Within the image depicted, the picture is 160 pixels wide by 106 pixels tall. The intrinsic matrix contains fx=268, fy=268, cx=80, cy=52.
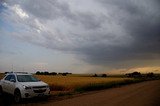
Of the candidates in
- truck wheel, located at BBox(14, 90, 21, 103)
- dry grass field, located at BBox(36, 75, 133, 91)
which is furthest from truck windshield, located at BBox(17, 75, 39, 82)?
dry grass field, located at BBox(36, 75, 133, 91)

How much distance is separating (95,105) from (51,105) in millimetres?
2433

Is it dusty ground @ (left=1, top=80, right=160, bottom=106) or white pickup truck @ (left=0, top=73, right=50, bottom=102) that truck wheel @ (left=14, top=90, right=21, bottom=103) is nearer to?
white pickup truck @ (left=0, top=73, right=50, bottom=102)

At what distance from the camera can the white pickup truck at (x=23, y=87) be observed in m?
16.8

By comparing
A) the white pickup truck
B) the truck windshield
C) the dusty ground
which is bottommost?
the dusty ground

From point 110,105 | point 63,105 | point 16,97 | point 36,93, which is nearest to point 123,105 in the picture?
point 110,105

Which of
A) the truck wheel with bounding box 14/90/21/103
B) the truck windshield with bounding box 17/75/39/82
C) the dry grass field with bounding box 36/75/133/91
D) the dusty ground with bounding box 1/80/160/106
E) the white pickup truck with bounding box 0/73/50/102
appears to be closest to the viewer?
the dusty ground with bounding box 1/80/160/106

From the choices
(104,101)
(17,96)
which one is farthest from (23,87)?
(104,101)

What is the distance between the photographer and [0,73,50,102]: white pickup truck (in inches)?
662

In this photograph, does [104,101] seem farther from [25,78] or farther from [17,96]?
[25,78]

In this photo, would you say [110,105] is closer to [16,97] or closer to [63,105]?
[63,105]

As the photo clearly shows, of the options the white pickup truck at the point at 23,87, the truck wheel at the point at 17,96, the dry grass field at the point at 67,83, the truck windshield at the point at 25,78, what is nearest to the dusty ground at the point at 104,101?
the white pickup truck at the point at 23,87

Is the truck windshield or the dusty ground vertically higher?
the truck windshield

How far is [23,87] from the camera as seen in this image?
16.8m

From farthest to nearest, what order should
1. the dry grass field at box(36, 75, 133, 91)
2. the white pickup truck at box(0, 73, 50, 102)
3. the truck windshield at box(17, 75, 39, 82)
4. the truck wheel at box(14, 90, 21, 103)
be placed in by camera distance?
→ the dry grass field at box(36, 75, 133, 91)
the truck windshield at box(17, 75, 39, 82)
the truck wheel at box(14, 90, 21, 103)
the white pickup truck at box(0, 73, 50, 102)
